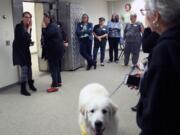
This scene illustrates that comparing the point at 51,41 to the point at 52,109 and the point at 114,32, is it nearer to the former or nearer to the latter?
the point at 52,109

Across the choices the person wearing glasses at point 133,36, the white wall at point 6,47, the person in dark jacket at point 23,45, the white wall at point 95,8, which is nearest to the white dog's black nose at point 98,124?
the person in dark jacket at point 23,45

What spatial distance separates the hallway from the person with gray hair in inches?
88.7

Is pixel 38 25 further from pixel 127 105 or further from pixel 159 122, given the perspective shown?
pixel 159 122

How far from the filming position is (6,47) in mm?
5441

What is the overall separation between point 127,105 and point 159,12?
3.32 meters

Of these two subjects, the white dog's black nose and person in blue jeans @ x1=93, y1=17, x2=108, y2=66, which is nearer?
the white dog's black nose

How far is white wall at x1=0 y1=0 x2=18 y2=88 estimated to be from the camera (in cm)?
533

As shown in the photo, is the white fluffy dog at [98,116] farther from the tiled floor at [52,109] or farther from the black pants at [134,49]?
the black pants at [134,49]

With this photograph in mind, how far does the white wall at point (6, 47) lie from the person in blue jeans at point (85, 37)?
6.80 ft

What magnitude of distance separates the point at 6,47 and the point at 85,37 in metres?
2.40

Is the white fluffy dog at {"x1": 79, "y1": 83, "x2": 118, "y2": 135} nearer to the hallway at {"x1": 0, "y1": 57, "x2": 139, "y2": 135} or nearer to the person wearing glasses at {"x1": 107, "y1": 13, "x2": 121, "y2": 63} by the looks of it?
the hallway at {"x1": 0, "y1": 57, "x2": 139, "y2": 135}

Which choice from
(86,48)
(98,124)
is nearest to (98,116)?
(98,124)

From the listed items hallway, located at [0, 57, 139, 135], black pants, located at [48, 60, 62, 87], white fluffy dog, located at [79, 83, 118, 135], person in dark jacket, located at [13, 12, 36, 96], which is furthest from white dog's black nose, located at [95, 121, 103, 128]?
black pants, located at [48, 60, 62, 87]

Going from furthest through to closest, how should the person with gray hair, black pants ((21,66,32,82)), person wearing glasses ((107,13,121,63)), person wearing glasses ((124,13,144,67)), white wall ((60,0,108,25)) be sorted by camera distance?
white wall ((60,0,108,25)), person wearing glasses ((107,13,121,63)), person wearing glasses ((124,13,144,67)), black pants ((21,66,32,82)), the person with gray hair
